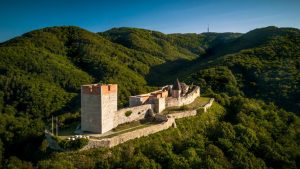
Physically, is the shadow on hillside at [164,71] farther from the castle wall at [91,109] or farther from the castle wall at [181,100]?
the castle wall at [91,109]

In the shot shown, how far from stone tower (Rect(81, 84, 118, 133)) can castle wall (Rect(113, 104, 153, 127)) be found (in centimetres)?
162

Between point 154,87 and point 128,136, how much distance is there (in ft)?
156

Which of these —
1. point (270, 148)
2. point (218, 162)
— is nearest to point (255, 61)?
point (270, 148)

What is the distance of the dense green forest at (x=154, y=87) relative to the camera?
2697cm

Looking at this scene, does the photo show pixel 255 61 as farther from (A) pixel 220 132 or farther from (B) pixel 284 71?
(A) pixel 220 132

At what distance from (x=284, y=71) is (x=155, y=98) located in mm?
40611

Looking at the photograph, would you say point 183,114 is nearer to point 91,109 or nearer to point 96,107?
point 96,107

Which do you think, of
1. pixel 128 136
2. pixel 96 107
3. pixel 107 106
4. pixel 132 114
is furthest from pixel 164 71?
pixel 96 107

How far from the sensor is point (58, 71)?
81.6 meters

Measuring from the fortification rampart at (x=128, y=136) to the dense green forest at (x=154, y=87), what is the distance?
561 millimetres

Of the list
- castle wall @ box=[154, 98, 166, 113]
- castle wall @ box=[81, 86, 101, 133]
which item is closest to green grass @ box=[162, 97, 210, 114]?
castle wall @ box=[154, 98, 166, 113]

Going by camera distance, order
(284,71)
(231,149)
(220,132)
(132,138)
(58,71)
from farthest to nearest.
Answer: (58,71) → (284,71) → (220,132) → (231,149) → (132,138)

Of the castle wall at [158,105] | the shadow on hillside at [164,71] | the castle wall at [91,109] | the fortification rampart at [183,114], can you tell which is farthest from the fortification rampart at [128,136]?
the shadow on hillside at [164,71]

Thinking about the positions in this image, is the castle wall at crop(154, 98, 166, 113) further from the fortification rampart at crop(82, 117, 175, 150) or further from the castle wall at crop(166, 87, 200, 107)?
the fortification rampart at crop(82, 117, 175, 150)
